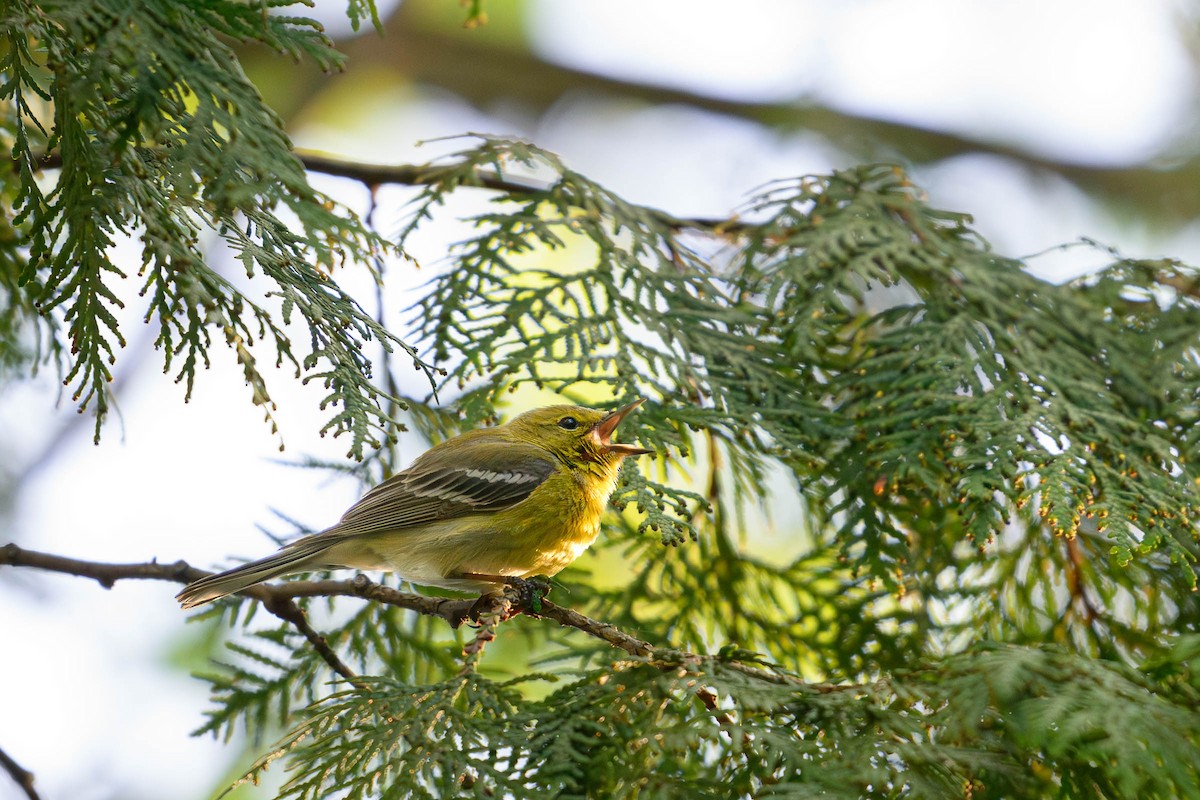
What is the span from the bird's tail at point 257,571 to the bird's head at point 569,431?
2.86 ft

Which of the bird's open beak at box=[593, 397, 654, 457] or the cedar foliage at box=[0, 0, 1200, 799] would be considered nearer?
the cedar foliage at box=[0, 0, 1200, 799]

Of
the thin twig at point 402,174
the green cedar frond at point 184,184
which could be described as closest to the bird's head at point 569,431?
the thin twig at point 402,174

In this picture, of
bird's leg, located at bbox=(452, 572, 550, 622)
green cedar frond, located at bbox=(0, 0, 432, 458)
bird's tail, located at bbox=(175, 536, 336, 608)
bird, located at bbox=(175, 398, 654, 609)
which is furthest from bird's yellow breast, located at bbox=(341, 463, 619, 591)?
green cedar frond, located at bbox=(0, 0, 432, 458)

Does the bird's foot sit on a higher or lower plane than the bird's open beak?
lower

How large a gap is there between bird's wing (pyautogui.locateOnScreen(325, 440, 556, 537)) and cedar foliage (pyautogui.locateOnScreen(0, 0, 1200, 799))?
259 millimetres

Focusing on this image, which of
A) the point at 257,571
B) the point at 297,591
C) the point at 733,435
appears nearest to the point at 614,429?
the point at 733,435

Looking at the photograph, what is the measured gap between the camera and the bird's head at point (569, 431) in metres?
3.55

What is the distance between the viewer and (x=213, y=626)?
4562mm

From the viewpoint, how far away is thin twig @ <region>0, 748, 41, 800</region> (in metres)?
2.36

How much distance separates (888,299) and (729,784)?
4793 millimetres

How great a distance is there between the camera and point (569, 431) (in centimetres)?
374

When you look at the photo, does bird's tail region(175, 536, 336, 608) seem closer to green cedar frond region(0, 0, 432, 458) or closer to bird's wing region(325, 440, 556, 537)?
bird's wing region(325, 440, 556, 537)

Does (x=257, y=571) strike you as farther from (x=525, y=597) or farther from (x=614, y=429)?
(x=614, y=429)

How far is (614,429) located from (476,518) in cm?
78
